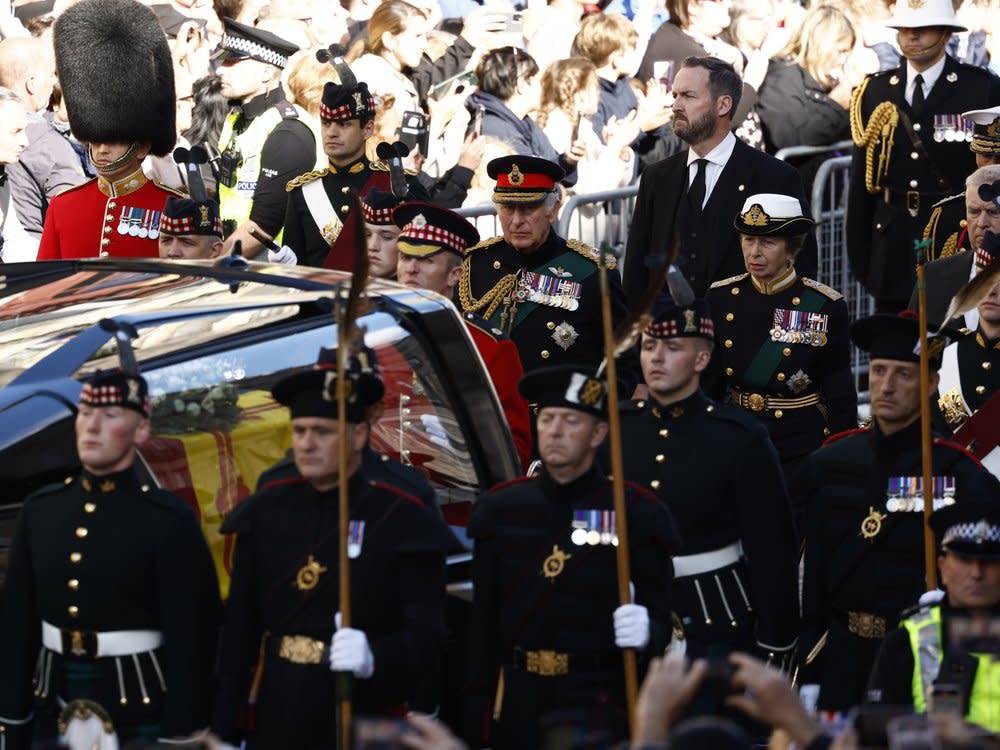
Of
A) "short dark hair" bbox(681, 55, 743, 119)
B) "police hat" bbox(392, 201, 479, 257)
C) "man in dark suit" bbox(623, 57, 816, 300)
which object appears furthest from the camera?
"short dark hair" bbox(681, 55, 743, 119)

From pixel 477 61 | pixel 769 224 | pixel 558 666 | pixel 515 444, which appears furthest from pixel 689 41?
pixel 558 666

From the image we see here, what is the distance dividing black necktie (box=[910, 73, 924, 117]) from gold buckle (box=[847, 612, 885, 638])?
4163 millimetres

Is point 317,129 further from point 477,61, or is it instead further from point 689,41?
point 689,41

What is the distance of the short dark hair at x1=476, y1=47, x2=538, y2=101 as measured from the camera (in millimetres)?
10930

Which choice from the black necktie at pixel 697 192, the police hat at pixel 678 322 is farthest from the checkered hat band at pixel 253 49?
the police hat at pixel 678 322

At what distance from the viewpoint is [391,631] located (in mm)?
5754

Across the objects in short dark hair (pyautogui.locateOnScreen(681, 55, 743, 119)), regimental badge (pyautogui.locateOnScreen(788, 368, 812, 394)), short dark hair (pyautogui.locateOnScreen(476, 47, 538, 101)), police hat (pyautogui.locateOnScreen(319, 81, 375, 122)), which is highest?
short dark hair (pyautogui.locateOnScreen(476, 47, 538, 101))

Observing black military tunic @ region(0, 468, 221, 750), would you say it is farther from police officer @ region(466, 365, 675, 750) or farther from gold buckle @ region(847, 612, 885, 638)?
gold buckle @ region(847, 612, 885, 638)

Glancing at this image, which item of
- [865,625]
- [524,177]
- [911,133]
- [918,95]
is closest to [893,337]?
[865,625]

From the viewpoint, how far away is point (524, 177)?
8.16m

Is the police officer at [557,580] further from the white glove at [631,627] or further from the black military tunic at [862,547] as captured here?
the black military tunic at [862,547]

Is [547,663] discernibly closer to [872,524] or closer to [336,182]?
[872,524]

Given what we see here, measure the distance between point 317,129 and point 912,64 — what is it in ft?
9.04

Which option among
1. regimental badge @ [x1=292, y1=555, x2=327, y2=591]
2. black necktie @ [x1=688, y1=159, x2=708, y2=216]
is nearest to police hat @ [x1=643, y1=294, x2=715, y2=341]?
regimental badge @ [x1=292, y1=555, x2=327, y2=591]
